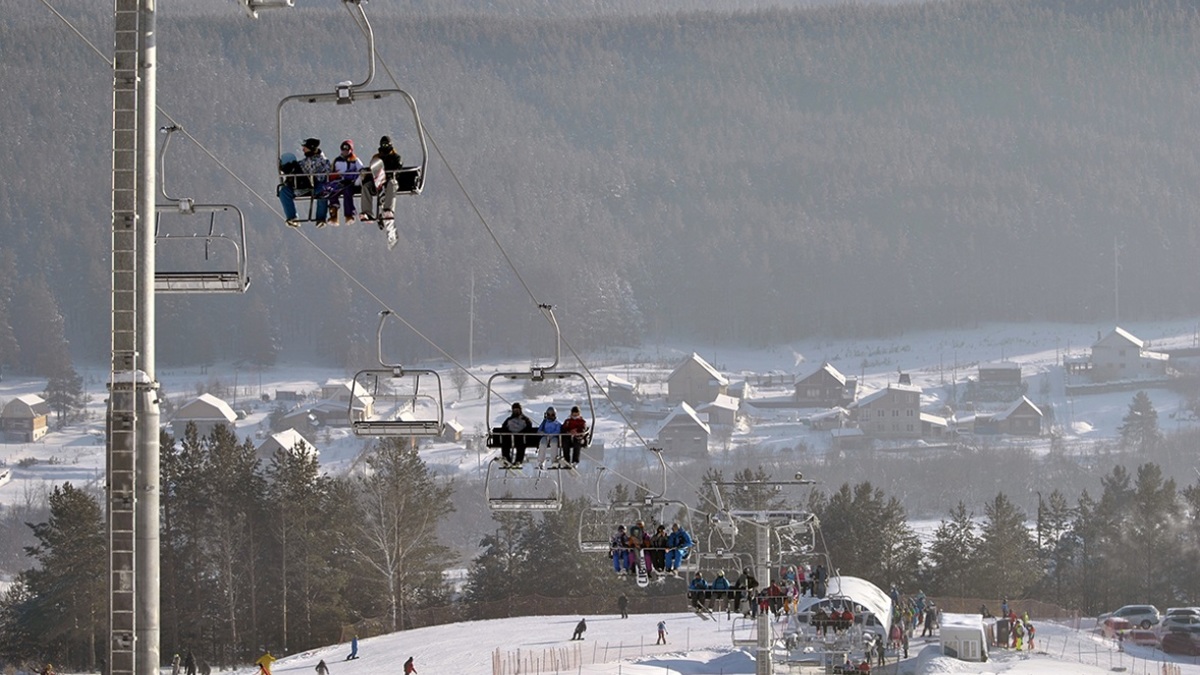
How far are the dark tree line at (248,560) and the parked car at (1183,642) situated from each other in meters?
30.1

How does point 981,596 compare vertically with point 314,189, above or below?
below

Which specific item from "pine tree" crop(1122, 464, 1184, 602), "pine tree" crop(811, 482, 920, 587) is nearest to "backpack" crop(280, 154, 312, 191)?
"pine tree" crop(811, 482, 920, 587)

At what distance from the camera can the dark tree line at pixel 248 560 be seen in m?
70.2

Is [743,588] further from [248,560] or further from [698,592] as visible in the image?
[248,560]

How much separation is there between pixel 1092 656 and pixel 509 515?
3133 centimetres

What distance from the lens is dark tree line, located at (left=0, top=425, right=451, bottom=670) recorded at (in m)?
70.2

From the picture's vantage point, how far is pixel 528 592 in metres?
74.8

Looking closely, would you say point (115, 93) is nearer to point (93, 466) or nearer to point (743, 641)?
point (743, 641)

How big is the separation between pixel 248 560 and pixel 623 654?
28080 mm

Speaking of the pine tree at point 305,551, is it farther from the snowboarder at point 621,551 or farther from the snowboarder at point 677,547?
the snowboarder at point 677,547

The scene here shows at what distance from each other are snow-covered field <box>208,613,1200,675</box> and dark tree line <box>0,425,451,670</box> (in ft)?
40.8

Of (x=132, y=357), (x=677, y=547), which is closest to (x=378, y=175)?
(x=132, y=357)

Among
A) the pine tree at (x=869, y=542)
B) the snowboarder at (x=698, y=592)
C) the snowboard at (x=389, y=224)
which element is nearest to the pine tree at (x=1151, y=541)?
the pine tree at (x=869, y=542)

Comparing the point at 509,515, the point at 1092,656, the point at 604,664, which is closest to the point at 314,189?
the point at 604,664
